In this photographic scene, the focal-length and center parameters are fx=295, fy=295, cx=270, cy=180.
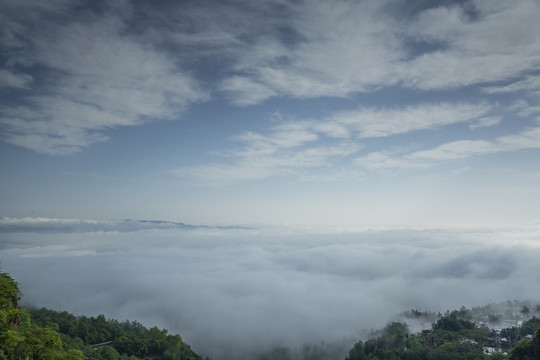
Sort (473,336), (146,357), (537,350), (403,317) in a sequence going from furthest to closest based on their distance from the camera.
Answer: (403,317), (473,336), (146,357), (537,350)

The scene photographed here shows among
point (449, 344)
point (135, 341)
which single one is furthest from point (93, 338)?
point (449, 344)

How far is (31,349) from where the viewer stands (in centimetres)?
2261

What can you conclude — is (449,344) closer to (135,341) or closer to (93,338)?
(135,341)

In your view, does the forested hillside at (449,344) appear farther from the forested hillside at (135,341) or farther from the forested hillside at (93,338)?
the forested hillside at (93,338)

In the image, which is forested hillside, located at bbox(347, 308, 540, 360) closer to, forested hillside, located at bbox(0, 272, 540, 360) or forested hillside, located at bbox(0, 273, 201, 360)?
forested hillside, located at bbox(0, 272, 540, 360)

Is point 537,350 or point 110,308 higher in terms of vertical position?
point 537,350

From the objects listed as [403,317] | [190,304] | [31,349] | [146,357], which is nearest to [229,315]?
[190,304]

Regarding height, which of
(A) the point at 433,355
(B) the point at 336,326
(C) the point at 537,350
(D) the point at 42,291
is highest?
(C) the point at 537,350

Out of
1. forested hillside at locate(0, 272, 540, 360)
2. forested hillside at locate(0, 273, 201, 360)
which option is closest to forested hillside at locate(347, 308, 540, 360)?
forested hillside at locate(0, 272, 540, 360)

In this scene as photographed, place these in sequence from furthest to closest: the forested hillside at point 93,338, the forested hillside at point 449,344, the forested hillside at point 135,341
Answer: the forested hillside at point 449,344 → the forested hillside at point 93,338 → the forested hillside at point 135,341

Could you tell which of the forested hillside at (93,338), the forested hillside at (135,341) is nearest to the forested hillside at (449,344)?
the forested hillside at (135,341)

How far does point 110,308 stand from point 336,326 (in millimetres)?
132994

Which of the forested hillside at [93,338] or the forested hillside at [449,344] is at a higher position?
the forested hillside at [93,338]

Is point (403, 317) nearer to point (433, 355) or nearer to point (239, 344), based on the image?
point (239, 344)
